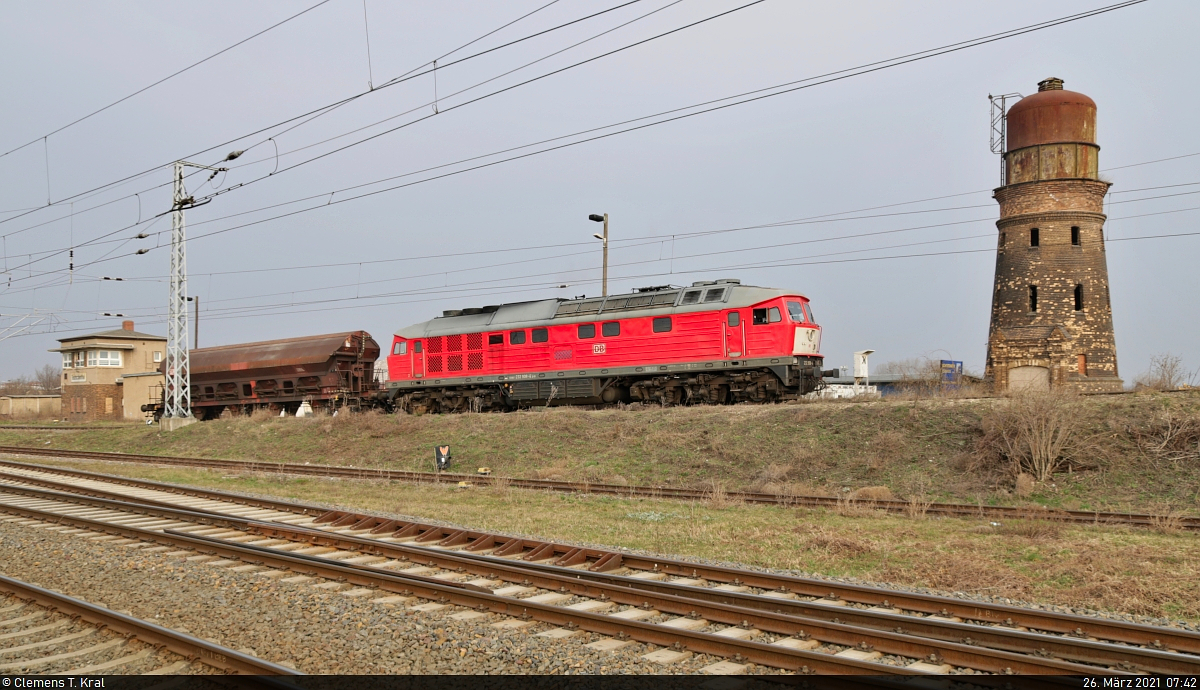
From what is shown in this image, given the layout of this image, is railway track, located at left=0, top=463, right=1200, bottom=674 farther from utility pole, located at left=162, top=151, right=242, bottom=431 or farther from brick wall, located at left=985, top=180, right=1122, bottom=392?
brick wall, located at left=985, top=180, right=1122, bottom=392

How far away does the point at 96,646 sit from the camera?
679 cm

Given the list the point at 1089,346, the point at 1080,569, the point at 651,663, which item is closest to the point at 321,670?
the point at 651,663

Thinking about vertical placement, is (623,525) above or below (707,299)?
below

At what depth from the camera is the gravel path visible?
20.8ft

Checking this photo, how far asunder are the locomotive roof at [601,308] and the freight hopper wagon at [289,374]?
5.64 m

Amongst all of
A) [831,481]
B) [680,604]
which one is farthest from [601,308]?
[680,604]

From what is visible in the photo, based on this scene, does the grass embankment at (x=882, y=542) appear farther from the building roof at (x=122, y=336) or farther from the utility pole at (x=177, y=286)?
the building roof at (x=122, y=336)

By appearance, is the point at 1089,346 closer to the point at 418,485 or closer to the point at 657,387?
the point at 657,387

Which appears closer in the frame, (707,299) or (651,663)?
(651,663)

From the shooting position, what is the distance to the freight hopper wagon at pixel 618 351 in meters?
23.1

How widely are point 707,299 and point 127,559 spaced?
668 inches

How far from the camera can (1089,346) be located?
103 feet

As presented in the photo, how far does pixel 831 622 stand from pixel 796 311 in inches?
668

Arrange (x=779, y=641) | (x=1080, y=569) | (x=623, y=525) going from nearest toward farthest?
(x=779, y=641) < (x=1080, y=569) < (x=623, y=525)
